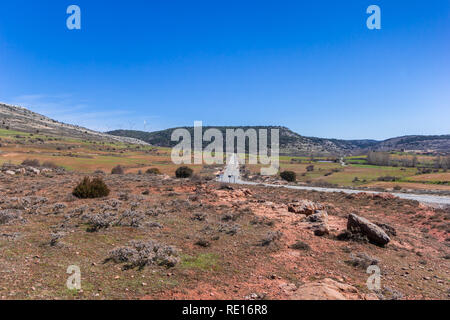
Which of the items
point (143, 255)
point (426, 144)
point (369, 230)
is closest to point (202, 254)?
point (143, 255)

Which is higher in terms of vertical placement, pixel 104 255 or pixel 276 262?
pixel 104 255

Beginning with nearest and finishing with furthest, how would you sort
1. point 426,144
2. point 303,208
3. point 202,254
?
1. point 202,254
2. point 303,208
3. point 426,144

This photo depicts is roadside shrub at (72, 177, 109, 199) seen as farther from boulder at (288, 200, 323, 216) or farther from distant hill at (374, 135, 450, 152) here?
distant hill at (374, 135, 450, 152)

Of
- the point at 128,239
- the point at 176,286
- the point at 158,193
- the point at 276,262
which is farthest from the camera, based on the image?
the point at 158,193

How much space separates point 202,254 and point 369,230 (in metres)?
8.35

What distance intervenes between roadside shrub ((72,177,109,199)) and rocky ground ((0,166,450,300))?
0.95m

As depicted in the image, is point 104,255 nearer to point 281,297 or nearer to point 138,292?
point 138,292

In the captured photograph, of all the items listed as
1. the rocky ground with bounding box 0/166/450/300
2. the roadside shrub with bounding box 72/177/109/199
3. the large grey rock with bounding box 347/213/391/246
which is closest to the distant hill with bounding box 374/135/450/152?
the large grey rock with bounding box 347/213/391/246

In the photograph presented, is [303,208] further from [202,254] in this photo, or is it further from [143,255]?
[143,255]

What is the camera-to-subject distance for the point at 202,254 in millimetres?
8539
